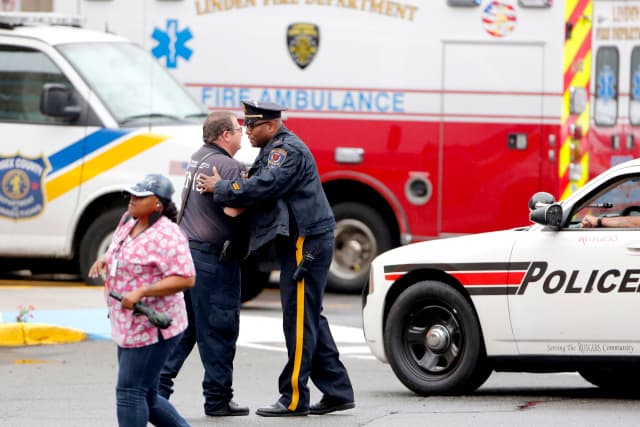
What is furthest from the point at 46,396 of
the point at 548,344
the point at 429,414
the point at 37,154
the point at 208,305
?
the point at 37,154

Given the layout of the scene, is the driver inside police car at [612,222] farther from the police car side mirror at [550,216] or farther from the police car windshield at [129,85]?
the police car windshield at [129,85]

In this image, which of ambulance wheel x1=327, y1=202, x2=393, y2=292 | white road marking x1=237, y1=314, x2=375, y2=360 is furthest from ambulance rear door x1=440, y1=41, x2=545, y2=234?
white road marking x1=237, y1=314, x2=375, y2=360

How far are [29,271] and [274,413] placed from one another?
8.88 metres

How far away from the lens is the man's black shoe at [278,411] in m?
9.21

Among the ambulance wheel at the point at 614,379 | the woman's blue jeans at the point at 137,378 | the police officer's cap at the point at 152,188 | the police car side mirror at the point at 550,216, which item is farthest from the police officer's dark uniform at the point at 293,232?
the ambulance wheel at the point at 614,379

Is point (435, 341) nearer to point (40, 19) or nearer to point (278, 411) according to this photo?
point (278, 411)

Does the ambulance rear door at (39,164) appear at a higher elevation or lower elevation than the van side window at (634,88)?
lower

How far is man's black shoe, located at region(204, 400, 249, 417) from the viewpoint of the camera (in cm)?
921

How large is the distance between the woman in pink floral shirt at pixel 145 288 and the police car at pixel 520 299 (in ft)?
9.86

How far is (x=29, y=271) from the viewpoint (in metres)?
17.6

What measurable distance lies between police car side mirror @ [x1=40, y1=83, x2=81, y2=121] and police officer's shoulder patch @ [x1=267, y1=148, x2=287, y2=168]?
20.0 feet

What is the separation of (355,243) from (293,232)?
7418mm

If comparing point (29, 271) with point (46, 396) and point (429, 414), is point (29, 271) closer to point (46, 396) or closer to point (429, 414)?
point (46, 396)

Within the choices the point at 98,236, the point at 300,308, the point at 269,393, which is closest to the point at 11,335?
the point at 98,236
